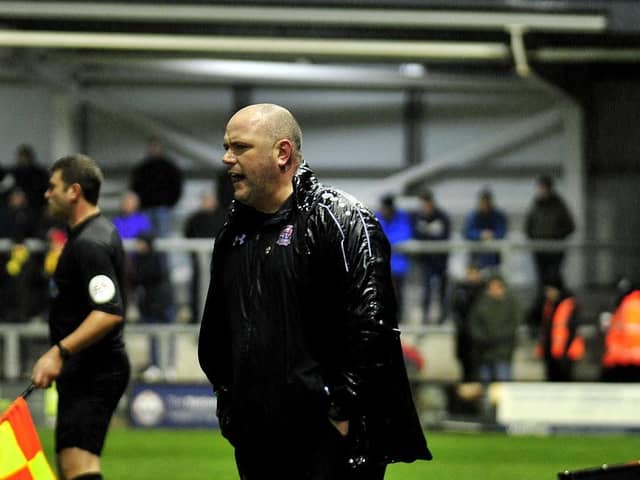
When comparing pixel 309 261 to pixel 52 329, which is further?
pixel 52 329

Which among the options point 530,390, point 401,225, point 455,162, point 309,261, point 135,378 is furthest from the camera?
point 455,162

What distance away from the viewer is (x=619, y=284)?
1727cm

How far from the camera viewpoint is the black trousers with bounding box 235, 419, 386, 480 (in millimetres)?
5332

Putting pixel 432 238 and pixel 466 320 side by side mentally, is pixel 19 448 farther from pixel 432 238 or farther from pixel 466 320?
pixel 432 238

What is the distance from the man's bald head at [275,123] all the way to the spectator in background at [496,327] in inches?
514

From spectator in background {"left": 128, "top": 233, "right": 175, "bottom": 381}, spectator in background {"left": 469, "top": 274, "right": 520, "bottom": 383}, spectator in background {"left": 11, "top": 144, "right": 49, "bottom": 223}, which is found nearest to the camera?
spectator in background {"left": 469, "top": 274, "right": 520, "bottom": 383}

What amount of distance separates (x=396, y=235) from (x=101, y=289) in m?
11.8

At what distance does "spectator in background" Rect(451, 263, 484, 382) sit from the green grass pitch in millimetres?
2004

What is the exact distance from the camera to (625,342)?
17.1 metres

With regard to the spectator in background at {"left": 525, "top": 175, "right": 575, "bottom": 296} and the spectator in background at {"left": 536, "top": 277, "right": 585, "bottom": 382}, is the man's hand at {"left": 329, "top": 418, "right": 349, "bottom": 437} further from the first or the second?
the spectator in background at {"left": 525, "top": 175, "right": 575, "bottom": 296}

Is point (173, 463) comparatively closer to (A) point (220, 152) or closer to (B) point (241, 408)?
(B) point (241, 408)

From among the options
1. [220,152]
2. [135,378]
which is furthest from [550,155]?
[135,378]

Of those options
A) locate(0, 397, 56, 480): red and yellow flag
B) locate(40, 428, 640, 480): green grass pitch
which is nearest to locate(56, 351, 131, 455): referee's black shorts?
locate(0, 397, 56, 480): red and yellow flag

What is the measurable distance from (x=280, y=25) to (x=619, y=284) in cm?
518
